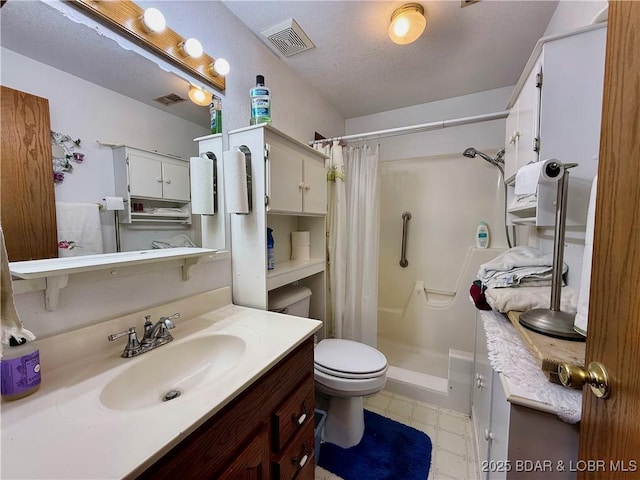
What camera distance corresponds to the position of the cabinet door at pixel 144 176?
0.91 m

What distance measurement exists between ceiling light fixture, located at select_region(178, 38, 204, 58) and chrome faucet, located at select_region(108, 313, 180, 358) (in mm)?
1040

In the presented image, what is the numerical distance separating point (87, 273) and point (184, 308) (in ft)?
1.20

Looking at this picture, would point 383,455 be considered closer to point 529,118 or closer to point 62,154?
point 529,118

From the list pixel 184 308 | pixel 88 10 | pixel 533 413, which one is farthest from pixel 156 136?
pixel 533 413

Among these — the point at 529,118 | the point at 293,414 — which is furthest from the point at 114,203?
the point at 529,118

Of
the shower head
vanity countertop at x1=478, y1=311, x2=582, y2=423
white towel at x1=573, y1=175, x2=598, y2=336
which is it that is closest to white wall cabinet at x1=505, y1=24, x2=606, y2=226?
white towel at x1=573, y1=175, x2=598, y2=336

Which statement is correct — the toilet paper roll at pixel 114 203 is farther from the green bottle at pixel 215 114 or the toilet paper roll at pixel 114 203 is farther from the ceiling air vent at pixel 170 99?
the green bottle at pixel 215 114

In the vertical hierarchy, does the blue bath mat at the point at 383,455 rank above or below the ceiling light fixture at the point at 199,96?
below

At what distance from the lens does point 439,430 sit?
1556 millimetres

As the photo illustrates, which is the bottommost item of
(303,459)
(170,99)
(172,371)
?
(303,459)

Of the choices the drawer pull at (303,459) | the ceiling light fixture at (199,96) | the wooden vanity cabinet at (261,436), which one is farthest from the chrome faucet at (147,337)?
the ceiling light fixture at (199,96)

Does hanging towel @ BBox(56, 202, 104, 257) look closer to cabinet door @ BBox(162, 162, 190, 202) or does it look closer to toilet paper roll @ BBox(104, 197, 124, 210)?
toilet paper roll @ BBox(104, 197, 124, 210)

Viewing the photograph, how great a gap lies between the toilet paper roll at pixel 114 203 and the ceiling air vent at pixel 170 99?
0.42 m

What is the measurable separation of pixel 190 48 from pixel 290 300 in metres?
1.25
